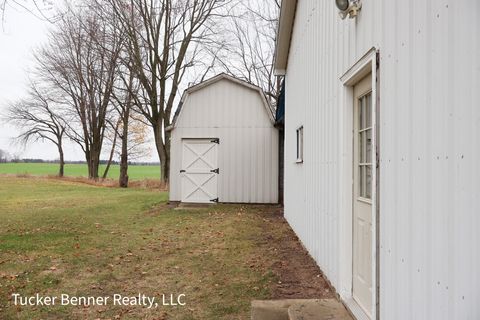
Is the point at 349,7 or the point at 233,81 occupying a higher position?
the point at 233,81

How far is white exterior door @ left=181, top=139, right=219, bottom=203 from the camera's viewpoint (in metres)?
13.1

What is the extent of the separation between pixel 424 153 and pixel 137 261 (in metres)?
5.12

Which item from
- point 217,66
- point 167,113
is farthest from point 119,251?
point 217,66

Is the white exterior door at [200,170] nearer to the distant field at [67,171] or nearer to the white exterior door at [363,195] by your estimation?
the white exterior door at [363,195]

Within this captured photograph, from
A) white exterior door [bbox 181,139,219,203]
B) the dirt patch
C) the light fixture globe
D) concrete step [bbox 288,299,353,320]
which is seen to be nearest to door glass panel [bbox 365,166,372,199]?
concrete step [bbox 288,299,353,320]

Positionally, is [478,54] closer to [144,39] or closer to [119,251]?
[119,251]

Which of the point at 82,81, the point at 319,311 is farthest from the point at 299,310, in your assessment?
the point at 82,81

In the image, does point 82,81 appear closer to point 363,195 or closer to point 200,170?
point 200,170

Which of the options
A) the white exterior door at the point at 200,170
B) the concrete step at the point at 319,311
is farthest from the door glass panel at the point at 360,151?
the white exterior door at the point at 200,170

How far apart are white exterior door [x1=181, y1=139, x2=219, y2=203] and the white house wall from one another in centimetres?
920

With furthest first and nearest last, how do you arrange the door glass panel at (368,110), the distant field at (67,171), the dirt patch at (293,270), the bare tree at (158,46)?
the distant field at (67,171) → the bare tree at (158,46) → the dirt patch at (293,270) → the door glass panel at (368,110)

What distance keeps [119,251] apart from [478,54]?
21.0ft

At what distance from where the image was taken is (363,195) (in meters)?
3.82

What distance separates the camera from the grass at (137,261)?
4.26 metres
